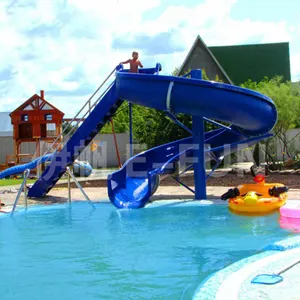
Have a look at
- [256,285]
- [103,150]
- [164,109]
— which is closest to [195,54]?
[103,150]

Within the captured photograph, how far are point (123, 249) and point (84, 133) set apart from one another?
20.3ft

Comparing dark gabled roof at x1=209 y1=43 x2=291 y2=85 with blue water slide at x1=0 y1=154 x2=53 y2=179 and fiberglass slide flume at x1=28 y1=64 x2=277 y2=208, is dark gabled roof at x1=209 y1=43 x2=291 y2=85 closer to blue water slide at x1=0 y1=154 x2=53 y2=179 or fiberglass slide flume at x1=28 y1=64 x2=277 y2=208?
fiberglass slide flume at x1=28 y1=64 x2=277 y2=208

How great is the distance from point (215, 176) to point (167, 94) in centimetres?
768

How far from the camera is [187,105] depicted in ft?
36.4

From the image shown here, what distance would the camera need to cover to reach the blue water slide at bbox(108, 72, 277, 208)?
35.8 ft

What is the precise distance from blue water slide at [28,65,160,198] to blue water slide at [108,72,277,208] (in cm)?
138

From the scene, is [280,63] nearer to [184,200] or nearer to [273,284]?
[184,200]

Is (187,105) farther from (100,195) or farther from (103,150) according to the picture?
(103,150)

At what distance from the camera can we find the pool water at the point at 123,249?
5.98 m

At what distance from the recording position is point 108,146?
29.7 meters

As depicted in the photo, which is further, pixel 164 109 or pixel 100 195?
pixel 100 195

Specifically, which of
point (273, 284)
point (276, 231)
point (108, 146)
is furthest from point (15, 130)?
point (273, 284)

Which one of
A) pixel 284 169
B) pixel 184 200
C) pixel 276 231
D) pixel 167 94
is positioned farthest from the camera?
pixel 284 169

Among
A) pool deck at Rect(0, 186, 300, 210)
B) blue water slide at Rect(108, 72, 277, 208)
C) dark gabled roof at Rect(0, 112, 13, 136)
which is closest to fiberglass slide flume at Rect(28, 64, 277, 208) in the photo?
blue water slide at Rect(108, 72, 277, 208)
